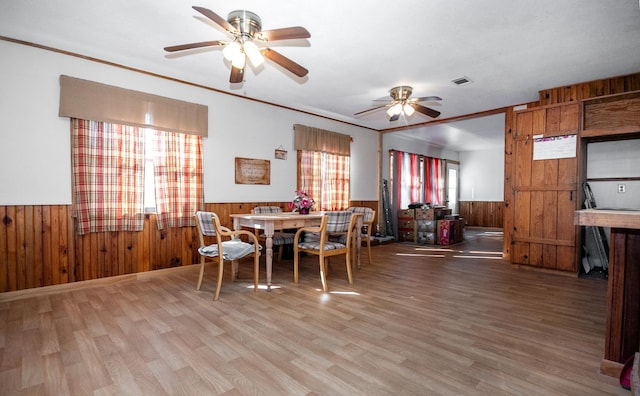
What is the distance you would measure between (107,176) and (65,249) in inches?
36.2

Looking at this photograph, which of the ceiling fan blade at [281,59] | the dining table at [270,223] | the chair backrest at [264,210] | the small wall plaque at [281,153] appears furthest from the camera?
the small wall plaque at [281,153]

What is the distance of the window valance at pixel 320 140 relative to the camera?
562 centimetres

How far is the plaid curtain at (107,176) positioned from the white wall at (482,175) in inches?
392

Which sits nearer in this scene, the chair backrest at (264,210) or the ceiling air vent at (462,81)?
the ceiling air vent at (462,81)

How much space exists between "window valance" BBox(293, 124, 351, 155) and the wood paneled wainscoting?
239 inches

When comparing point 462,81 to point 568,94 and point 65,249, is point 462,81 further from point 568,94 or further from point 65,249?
point 65,249

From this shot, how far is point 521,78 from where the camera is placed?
13.3ft

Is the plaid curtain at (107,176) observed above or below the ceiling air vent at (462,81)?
below

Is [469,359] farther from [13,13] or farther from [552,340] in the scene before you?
[13,13]

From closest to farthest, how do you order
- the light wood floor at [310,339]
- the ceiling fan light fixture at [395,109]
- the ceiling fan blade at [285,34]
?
the light wood floor at [310,339], the ceiling fan blade at [285,34], the ceiling fan light fixture at [395,109]

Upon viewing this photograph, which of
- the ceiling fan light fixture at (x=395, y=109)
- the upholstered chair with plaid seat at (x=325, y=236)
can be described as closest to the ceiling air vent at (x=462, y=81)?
the ceiling fan light fixture at (x=395, y=109)

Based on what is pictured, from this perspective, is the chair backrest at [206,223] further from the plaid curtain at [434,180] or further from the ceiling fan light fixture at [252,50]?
the plaid curtain at [434,180]

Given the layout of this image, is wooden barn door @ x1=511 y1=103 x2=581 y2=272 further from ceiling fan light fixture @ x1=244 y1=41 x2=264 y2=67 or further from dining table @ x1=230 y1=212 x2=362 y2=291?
ceiling fan light fixture @ x1=244 y1=41 x2=264 y2=67

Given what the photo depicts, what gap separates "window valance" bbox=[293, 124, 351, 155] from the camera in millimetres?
5625
